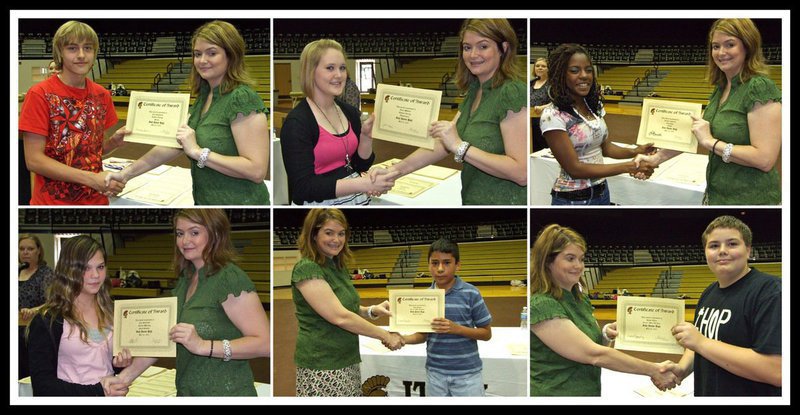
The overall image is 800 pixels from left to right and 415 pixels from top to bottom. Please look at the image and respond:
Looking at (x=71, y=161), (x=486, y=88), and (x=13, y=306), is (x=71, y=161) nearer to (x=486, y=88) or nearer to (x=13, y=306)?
(x=13, y=306)

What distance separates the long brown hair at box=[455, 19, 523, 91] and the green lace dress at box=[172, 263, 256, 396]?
1.50 metres

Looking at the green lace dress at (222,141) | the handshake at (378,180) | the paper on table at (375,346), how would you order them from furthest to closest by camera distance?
the paper on table at (375,346), the handshake at (378,180), the green lace dress at (222,141)

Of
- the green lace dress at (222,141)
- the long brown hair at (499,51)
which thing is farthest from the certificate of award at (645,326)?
the green lace dress at (222,141)

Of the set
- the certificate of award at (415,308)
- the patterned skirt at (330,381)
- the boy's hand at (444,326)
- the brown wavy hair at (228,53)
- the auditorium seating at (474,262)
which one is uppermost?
the brown wavy hair at (228,53)

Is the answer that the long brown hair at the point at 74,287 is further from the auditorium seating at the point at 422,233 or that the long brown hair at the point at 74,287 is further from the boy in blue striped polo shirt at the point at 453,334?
the boy in blue striped polo shirt at the point at 453,334

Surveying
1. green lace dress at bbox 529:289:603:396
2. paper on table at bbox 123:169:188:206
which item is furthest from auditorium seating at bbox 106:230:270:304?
green lace dress at bbox 529:289:603:396

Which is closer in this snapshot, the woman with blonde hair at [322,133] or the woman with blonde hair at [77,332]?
the woman with blonde hair at [322,133]

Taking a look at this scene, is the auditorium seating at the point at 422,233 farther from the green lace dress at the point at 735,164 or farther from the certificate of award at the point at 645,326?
the green lace dress at the point at 735,164

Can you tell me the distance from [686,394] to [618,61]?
177cm

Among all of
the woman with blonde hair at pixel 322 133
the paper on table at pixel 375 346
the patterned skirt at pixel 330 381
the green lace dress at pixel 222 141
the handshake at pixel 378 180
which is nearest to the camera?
the woman with blonde hair at pixel 322 133

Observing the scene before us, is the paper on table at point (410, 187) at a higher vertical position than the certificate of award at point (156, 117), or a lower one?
lower

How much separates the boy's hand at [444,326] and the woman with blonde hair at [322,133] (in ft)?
2.59

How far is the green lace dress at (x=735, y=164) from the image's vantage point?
6.14 metres

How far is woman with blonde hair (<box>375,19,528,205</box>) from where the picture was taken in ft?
20.1
